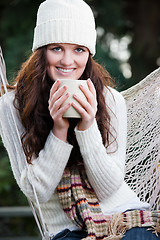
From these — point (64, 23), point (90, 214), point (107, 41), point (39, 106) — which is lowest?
point (107, 41)

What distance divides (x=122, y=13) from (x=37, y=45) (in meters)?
2.77

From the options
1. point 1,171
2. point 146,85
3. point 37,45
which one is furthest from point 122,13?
point 37,45

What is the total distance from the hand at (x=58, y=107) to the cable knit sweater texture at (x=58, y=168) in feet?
0.13

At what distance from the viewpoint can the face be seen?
59.9 inches

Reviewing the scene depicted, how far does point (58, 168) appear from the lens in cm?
150

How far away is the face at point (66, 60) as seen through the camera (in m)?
1.52

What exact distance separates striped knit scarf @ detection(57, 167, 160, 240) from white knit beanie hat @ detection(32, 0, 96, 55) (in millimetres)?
423

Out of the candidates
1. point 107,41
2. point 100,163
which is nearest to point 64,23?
point 100,163

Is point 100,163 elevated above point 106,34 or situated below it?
above

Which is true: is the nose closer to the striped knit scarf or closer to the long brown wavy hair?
the long brown wavy hair

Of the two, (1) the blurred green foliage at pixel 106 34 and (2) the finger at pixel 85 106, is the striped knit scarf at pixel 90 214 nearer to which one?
(2) the finger at pixel 85 106

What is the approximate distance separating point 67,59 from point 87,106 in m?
0.19

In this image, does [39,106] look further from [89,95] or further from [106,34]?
[106,34]

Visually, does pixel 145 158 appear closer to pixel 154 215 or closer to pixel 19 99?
pixel 154 215
